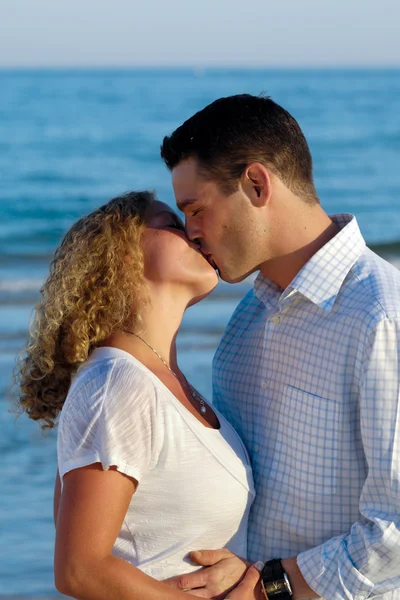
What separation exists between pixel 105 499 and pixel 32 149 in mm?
22228

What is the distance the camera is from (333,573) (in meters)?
2.40

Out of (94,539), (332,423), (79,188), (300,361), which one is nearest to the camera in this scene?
(94,539)

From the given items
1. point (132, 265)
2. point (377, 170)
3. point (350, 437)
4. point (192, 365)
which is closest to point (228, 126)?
point (132, 265)

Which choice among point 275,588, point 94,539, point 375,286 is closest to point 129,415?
A: point 94,539

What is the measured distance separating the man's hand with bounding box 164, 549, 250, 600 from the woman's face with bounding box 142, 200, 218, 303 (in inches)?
30.9

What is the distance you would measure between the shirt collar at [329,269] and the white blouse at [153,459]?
487mm

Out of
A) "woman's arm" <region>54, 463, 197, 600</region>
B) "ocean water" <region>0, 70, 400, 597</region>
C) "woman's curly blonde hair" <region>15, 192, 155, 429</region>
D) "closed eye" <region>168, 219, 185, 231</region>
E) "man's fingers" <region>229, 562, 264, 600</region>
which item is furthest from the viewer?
"ocean water" <region>0, 70, 400, 597</region>

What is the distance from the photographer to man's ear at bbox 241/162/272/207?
2586mm

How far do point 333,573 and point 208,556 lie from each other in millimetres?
355

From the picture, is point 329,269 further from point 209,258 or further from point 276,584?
point 276,584

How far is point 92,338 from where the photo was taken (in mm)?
2586

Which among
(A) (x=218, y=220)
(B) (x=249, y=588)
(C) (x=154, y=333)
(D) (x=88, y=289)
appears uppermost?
(A) (x=218, y=220)

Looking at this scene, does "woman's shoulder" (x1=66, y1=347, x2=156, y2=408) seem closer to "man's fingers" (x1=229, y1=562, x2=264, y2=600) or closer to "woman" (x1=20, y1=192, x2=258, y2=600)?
"woman" (x1=20, y1=192, x2=258, y2=600)

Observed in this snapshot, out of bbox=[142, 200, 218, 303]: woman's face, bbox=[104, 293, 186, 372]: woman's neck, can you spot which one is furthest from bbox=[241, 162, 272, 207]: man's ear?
bbox=[104, 293, 186, 372]: woman's neck
